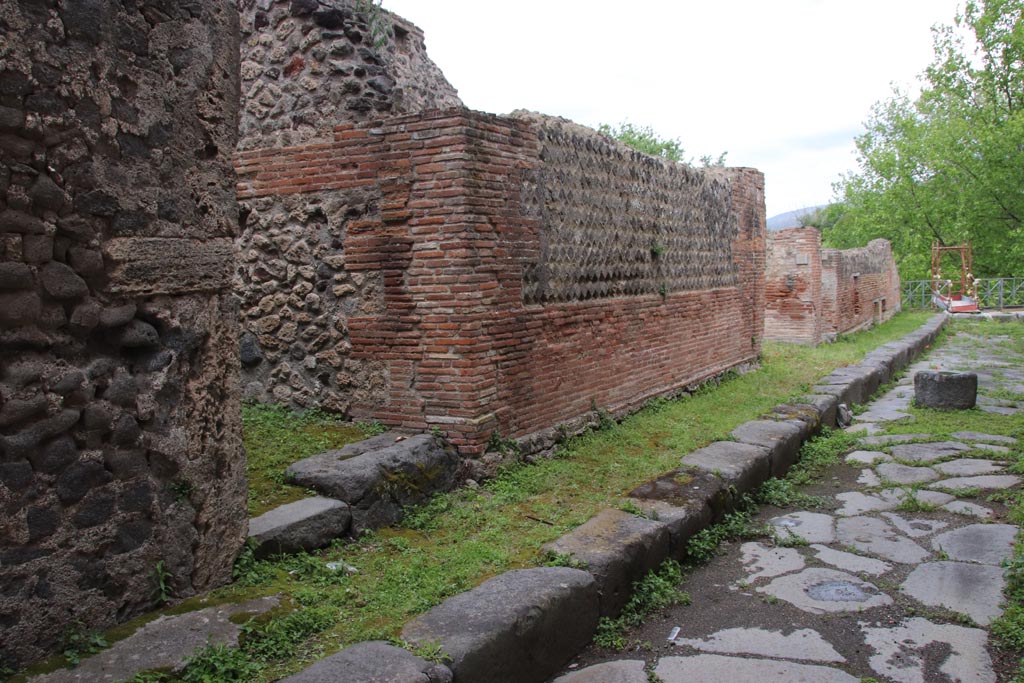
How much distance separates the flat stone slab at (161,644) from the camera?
91.0 inches

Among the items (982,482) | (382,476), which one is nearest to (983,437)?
(982,482)

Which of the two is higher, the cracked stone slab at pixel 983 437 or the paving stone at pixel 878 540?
the cracked stone slab at pixel 983 437

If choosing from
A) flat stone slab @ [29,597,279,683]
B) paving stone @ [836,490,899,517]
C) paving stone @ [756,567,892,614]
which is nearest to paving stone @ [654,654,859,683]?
paving stone @ [756,567,892,614]

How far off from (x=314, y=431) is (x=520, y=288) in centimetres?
168

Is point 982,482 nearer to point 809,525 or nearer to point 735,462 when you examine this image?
point 809,525

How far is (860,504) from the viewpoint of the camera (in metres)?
5.16

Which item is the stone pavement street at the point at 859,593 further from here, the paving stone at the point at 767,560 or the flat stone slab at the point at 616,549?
the flat stone slab at the point at 616,549

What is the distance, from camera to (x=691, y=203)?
8391 mm

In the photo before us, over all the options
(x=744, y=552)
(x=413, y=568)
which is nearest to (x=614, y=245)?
(x=744, y=552)

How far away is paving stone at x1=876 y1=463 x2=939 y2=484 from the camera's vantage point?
5.60 m

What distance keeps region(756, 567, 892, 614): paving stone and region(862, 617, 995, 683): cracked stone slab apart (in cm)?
24

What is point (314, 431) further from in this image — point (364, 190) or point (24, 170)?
point (24, 170)

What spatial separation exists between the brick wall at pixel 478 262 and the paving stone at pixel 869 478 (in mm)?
2003

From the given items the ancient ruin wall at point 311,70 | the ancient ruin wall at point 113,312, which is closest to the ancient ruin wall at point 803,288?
the ancient ruin wall at point 311,70
